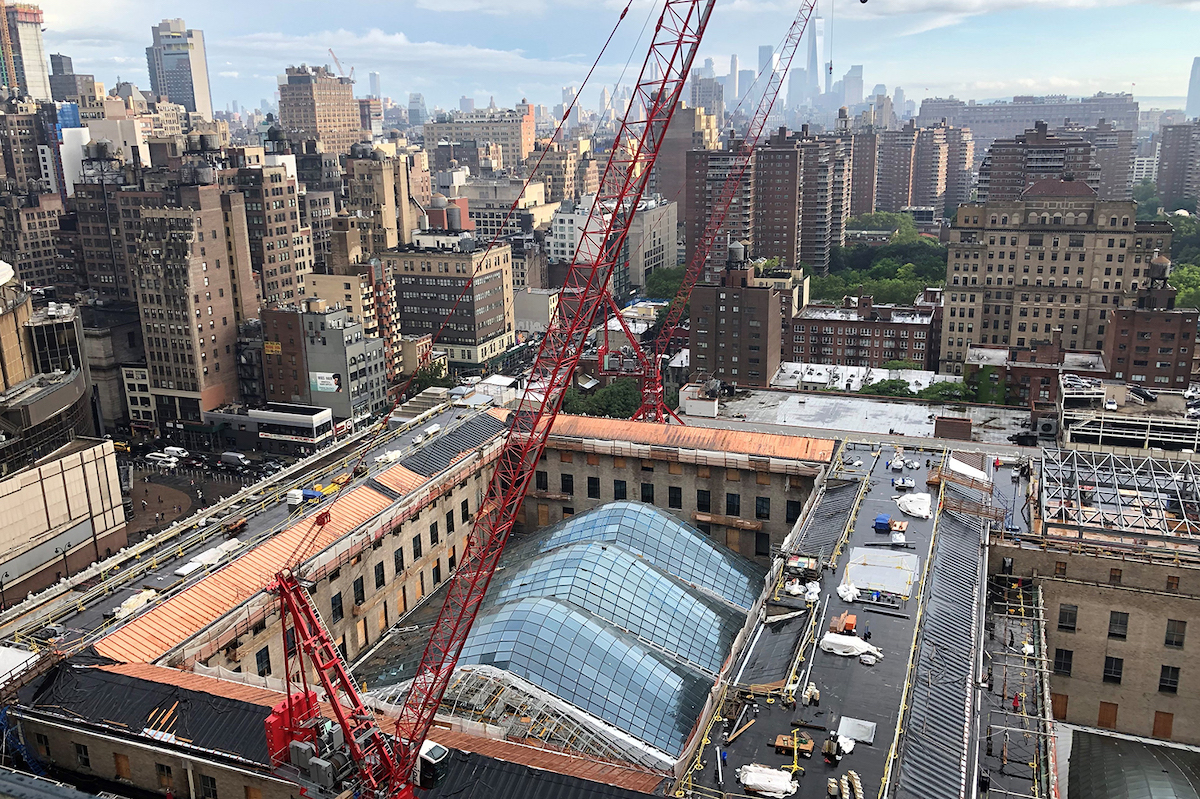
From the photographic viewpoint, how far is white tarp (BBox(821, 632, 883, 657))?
49.2 m

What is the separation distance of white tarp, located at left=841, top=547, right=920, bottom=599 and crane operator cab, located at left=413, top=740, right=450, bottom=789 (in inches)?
1087

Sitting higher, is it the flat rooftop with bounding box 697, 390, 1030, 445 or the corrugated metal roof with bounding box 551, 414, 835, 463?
the corrugated metal roof with bounding box 551, 414, 835, 463

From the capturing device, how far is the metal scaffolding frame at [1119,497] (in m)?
67.3

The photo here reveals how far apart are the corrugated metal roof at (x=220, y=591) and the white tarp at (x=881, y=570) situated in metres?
34.2

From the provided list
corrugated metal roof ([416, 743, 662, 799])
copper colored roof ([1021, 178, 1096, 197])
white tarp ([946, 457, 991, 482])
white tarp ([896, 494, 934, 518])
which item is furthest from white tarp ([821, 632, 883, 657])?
copper colored roof ([1021, 178, 1096, 197])

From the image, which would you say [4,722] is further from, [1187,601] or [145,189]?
[145,189]

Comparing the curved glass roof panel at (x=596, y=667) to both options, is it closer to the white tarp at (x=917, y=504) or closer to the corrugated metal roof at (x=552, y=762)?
the corrugated metal roof at (x=552, y=762)

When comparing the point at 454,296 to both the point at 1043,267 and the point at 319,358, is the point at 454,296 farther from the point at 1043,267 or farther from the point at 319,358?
the point at 1043,267

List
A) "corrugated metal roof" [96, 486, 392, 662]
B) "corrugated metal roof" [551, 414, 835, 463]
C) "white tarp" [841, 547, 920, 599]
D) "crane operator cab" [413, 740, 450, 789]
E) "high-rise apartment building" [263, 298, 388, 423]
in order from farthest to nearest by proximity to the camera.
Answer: "high-rise apartment building" [263, 298, 388, 423], "corrugated metal roof" [551, 414, 835, 463], "white tarp" [841, 547, 920, 599], "corrugated metal roof" [96, 486, 392, 662], "crane operator cab" [413, 740, 450, 789]

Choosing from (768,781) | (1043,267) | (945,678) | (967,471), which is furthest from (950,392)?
(768,781)

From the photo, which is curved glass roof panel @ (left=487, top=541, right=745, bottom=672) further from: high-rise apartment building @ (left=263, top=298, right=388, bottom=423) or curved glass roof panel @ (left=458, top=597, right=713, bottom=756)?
high-rise apartment building @ (left=263, top=298, right=388, bottom=423)

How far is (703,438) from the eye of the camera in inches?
3376

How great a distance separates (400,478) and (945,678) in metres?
47.4

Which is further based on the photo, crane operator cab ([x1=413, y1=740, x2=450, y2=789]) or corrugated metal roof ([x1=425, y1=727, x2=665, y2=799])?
crane operator cab ([x1=413, y1=740, x2=450, y2=789])
